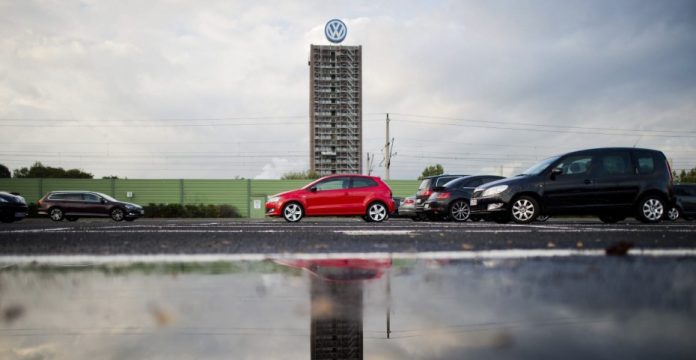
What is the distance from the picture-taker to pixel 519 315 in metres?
1.77

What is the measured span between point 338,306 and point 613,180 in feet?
32.2

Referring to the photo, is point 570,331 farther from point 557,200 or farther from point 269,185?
point 269,185

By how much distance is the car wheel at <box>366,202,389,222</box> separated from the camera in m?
14.1

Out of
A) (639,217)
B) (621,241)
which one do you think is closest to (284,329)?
(621,241)

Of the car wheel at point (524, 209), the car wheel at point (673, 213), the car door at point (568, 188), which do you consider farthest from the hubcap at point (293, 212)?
the car wheel at point (673, 213)

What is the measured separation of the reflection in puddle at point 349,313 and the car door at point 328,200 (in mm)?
11380

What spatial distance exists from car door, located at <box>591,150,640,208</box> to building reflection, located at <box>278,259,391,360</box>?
8.70 metres

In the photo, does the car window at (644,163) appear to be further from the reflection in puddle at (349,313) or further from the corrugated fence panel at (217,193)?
the corrugated fence panel at (217,193)

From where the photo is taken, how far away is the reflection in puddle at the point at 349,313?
155cm

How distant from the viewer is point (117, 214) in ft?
65.1

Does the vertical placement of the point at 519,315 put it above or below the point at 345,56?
below

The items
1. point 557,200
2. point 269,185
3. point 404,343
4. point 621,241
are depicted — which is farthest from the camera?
point 269,185

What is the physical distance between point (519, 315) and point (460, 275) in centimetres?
73

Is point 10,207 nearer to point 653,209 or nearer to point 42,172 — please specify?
point 653,209
